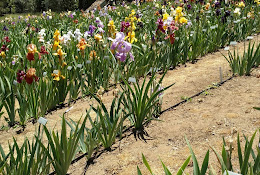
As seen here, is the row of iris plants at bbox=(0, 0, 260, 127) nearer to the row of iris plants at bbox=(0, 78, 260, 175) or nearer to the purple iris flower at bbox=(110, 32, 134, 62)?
the purple iris flower at bbox=(110, 32, 134, 62)

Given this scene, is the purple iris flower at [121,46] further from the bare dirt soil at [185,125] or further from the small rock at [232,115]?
the small rock at [232,115]

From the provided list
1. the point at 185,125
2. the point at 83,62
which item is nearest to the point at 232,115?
the point at 185,125

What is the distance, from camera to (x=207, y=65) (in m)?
4.12

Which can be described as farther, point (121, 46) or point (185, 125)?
point (121, 46)

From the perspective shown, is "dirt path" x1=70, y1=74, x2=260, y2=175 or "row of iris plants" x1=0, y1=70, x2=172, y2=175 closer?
"row of iris plants" x1=0, y1=70, x2=172, y2=175

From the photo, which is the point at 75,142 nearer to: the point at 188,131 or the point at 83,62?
the point at 188,131

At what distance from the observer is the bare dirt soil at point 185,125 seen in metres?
2.05

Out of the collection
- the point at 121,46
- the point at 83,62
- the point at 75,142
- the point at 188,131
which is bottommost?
the point at 188,131

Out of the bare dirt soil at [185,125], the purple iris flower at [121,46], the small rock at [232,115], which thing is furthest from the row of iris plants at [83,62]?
the small rock at [232,115]

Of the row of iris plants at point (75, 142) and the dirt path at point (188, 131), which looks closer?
the row of iris plants at point (75, 142)

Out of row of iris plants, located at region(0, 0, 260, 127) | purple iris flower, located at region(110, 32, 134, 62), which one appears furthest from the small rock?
purple iris flower, located at region(110, 32, 134, 62)

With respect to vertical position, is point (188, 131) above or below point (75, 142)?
below

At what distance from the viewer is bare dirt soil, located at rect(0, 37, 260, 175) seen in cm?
205

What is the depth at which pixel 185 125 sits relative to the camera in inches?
96.9
